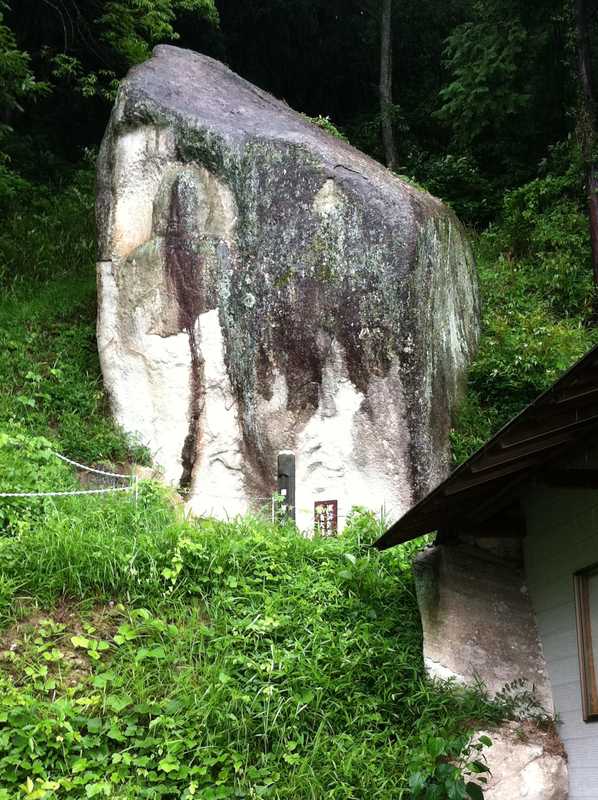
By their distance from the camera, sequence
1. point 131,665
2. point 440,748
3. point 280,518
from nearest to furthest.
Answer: point 440,748 < point 131,665 < point 280,518

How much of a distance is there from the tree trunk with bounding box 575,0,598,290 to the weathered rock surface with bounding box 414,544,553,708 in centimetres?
927

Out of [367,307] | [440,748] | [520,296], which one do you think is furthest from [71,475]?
[520,296]

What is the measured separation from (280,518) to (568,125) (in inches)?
508

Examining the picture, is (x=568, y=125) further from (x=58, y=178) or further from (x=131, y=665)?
(x=131, y=665)

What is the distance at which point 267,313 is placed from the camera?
1087 centimetres

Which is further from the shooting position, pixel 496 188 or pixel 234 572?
pixel 496 188

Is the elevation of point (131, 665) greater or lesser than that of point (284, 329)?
lesser

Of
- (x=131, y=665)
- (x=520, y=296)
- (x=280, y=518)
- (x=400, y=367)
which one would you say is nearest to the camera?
(x=131, y=665)

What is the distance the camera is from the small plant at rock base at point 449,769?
5168mm

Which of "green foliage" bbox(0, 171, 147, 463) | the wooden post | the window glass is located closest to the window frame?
the window glass

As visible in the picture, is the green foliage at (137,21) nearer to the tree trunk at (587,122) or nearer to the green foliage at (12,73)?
the green foliage at (12,73)

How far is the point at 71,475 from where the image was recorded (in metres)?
9.56

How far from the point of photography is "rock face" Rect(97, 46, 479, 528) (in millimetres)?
10516

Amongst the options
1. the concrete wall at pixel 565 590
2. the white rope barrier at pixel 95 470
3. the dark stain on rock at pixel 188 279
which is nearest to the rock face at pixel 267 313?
the dark stain on rock at pixel 188 279
